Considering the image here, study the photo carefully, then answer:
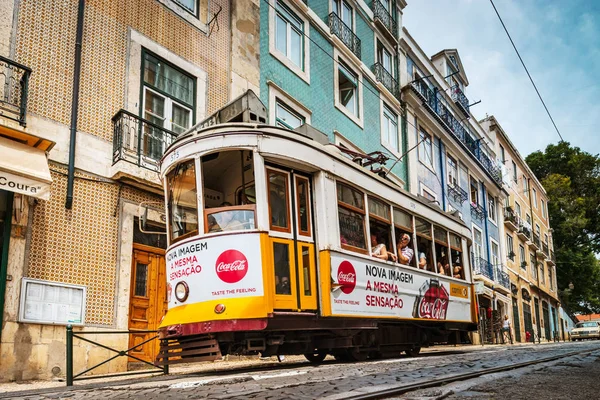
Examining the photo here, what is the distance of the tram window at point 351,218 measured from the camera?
28.9 feet

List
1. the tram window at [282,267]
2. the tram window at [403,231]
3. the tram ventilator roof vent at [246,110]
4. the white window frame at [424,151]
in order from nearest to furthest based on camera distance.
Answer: the tram window at [282,267] < the tram ventilator roof vent at [246,110] < the tram window at [403,231] < the white window frame at [424,151]

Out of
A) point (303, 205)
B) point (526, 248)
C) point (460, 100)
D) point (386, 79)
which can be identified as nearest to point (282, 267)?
point (303, 205)

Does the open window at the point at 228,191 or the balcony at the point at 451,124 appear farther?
the balcony at the point at 451,124

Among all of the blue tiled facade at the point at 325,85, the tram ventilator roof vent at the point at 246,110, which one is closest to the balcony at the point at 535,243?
the blue tiled facade at the point at 325,85

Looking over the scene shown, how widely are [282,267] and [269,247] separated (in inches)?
14.6

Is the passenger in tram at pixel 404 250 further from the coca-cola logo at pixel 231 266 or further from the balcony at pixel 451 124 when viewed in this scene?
the balcony at pixel 451 124

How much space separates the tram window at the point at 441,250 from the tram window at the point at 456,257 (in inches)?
13.7

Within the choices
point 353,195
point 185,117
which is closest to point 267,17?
point 185,117

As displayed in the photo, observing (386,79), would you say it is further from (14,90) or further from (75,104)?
(14,90)

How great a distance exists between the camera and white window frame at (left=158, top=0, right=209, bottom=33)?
12375 mm

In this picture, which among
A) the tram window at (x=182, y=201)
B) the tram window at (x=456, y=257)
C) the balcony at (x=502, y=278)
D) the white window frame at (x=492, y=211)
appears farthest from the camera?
the white window frame at (x=492, y=211)

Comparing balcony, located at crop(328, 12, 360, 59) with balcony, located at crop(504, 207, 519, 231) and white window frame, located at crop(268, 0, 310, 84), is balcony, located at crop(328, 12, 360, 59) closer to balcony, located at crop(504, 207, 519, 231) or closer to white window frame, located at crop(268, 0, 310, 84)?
white window frame, located at crop(268, 0, 310, 84)

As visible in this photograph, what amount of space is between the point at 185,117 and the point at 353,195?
478 cm

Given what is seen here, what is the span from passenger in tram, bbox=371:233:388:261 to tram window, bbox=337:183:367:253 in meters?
0.31
